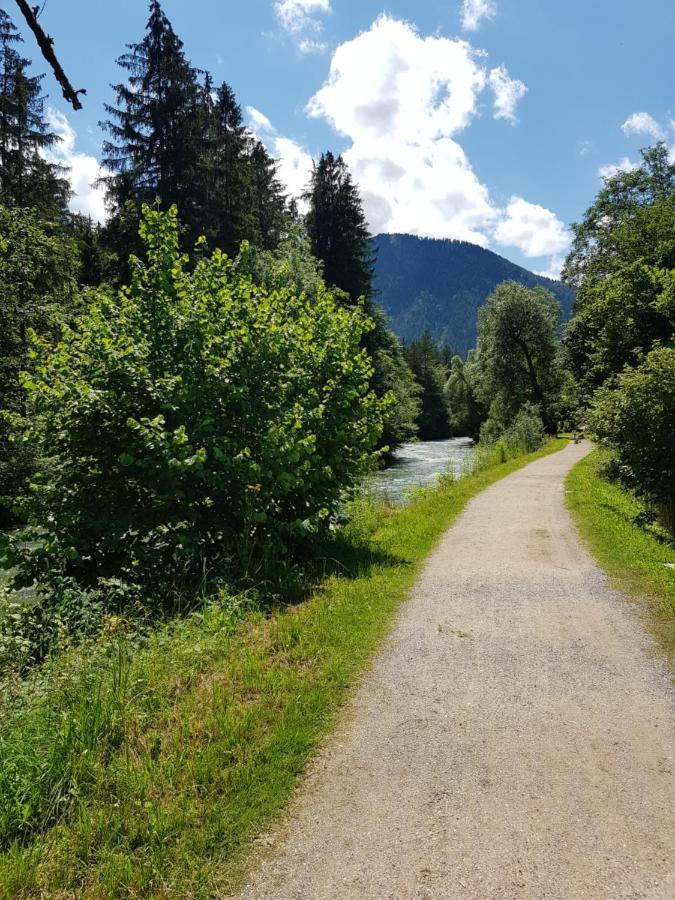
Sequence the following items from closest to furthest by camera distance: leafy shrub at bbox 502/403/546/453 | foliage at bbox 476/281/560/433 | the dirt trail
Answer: the dirt trail → leafy shrub at bbox 502/403/546/453 → foliage at bbox 476/281/560/433

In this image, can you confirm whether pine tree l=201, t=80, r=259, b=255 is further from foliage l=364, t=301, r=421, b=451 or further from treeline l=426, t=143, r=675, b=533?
treeline l=426, t=143, r=675, b=533

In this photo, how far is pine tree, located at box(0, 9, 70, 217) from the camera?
21406 millimetres

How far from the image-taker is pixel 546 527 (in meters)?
11.1

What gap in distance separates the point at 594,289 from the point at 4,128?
25.0m

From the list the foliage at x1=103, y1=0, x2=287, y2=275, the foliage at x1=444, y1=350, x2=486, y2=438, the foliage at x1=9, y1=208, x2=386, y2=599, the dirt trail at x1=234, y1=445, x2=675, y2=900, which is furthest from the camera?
the foliage at x1=444, y1=350, x2=486, y2=438

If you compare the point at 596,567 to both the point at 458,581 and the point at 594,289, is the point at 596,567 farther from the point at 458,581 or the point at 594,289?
the point at 594,289

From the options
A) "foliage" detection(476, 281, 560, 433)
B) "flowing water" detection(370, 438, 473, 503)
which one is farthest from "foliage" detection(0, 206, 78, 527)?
"foliage" detection(476, 281, 560, 433)

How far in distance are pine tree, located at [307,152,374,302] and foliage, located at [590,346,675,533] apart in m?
29.2

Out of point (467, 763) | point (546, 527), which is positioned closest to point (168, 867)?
point (467, 763)

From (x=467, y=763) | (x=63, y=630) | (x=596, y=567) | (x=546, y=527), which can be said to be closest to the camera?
(x=467, y=763)

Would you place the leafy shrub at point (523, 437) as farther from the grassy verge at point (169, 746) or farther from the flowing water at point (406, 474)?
the grassy verge at point (169, 746)

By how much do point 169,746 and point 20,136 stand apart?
2694 cm

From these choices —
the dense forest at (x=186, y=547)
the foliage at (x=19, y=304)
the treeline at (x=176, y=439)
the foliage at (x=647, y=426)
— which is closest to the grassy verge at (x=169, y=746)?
the dense forest at (x=186, y=547)

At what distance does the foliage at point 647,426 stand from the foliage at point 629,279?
4.23 metres
